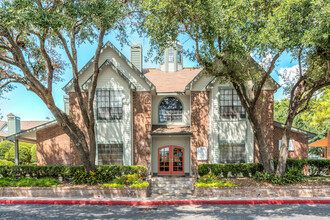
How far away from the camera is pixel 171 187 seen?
46.9 ft

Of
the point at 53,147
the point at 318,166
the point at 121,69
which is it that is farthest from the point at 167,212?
the point at 318,166

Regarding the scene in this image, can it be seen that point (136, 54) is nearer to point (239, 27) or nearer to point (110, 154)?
point (110, 154)

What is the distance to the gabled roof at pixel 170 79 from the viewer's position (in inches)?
739

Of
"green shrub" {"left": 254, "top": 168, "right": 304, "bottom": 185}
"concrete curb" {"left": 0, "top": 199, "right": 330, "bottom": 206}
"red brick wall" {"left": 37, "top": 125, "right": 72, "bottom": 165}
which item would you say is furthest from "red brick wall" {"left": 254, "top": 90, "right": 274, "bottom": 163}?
"red brick wall" {"left": 37, "top": 125, "right": 72, "bottom": 165}

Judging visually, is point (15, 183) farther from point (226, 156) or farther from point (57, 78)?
point (226, 156)

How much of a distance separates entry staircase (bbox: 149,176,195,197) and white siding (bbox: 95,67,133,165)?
3034 millimetres

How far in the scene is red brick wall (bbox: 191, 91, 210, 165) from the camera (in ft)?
56.4

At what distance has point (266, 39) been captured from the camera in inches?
383

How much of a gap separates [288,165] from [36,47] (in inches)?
690

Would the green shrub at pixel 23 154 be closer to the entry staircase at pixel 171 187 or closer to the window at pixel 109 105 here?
the window at pixel 109 105

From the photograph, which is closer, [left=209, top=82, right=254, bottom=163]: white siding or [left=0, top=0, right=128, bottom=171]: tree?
[left=0, top=0, right=128, bottom=171]: tree

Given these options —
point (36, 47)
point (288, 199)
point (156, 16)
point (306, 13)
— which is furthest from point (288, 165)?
point (36, 47)

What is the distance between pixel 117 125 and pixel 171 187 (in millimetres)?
5642

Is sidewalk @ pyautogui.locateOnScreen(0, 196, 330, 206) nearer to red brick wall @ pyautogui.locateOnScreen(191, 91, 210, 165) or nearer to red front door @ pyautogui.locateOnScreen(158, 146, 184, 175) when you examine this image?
red brick wall @ pyautogui.locateOnScreen(191, 91, 210, 165)
